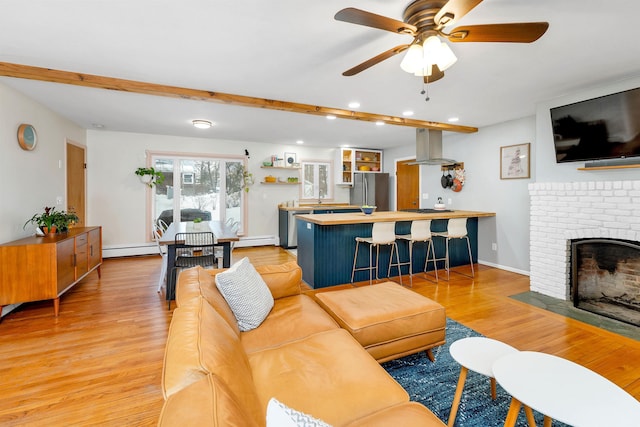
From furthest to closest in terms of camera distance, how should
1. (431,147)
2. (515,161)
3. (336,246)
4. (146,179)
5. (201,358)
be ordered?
(146,179) → (431,147) → (515,161) → (336,246) → (201,358)

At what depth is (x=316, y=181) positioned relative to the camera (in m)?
7.46

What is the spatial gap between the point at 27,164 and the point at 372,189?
6.13 metres

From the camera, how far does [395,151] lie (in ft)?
24.1

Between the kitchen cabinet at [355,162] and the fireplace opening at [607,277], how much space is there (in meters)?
4.75

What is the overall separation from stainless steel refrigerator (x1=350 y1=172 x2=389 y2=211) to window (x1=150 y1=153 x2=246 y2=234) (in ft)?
9.36

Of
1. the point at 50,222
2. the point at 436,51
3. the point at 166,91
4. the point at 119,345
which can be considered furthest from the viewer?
the point at 50,222

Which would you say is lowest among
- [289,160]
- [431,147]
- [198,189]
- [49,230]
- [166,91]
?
[49,230]

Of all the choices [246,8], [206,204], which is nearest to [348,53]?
[246,8]

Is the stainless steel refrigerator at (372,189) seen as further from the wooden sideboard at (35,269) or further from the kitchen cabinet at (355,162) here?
the wooden sideboard at (35,269)

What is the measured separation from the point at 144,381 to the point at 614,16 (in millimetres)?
4129

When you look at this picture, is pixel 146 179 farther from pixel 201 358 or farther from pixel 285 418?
pixel 285 418

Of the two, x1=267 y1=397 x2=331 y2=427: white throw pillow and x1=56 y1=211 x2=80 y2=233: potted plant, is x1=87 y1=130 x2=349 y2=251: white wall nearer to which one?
x1=56 y1=211 x2=80 y2=233: potted plant

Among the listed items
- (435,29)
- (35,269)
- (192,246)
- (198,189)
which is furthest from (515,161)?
(35,269)

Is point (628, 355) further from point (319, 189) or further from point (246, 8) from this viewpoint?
point (319, 189)
